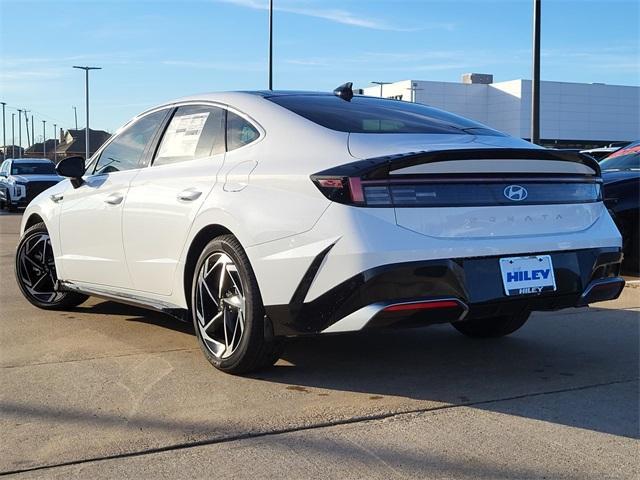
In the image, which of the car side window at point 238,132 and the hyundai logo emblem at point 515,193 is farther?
the car side window at point 238,132

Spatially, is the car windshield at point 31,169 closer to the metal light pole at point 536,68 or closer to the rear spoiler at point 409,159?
the metal light pole at point 536,68

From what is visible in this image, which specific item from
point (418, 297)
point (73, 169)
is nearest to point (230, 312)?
point (418, 297)

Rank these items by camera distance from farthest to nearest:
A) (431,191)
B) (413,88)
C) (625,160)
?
(413,88), (625,160), (431,191)

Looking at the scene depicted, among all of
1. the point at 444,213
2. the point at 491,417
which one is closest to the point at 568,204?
the point at 444,213

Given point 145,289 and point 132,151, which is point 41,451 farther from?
point 132,151

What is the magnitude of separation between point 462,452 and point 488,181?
1.37 m

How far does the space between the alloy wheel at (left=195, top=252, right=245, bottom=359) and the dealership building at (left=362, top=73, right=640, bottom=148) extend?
74.6 m

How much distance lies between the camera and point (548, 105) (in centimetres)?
8275

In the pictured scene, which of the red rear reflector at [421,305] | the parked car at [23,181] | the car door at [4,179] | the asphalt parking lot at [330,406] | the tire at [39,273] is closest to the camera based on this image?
the asphalt parking lot at [330,406]

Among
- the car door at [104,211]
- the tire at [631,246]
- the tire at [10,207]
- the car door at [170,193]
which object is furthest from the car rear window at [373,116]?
the tire at [10,207]

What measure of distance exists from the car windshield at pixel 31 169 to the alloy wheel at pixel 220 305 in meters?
19.8

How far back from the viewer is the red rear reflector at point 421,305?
3.69m

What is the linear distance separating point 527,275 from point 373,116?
4.29ft

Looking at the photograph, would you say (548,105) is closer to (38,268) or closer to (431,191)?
(38,268)
